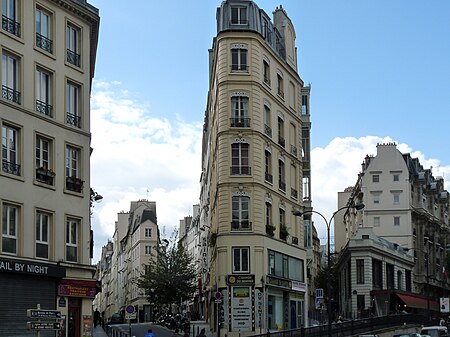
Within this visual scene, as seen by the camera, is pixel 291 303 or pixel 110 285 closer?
Result: pixel 291 303

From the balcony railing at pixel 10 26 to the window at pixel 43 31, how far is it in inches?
48.9

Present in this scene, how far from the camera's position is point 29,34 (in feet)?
108

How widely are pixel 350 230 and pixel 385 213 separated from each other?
16904 mm

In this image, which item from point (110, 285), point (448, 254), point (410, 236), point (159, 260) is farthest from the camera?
point (110, 285)

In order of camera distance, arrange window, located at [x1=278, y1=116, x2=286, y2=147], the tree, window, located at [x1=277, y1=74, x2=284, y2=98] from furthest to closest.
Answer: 1. the tree
2. window, located at [x1=277, y1=74, x2=284, y2=98]
3. window, located at [x1=278, y1=116, x2=286, y2=147]

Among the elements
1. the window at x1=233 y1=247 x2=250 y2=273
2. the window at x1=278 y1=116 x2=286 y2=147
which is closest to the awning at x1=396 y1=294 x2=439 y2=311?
the window at x1=278 y1=116 x2=286 y2=147

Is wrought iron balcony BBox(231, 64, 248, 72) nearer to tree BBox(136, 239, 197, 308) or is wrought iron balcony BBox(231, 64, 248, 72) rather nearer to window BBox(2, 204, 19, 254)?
window BBox(2, 204, 19, 254)

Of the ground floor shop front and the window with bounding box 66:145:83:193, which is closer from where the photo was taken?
the ground floor shop front

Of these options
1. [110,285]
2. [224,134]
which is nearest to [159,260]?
[224,134]

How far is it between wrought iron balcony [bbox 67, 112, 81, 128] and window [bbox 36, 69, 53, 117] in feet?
4.42

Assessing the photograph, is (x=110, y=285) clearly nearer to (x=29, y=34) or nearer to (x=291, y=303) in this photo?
(x=291, y=303)

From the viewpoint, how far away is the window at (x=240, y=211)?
176 feet

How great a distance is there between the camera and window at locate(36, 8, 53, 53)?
1324 inches

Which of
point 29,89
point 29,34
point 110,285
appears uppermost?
point 29,34
